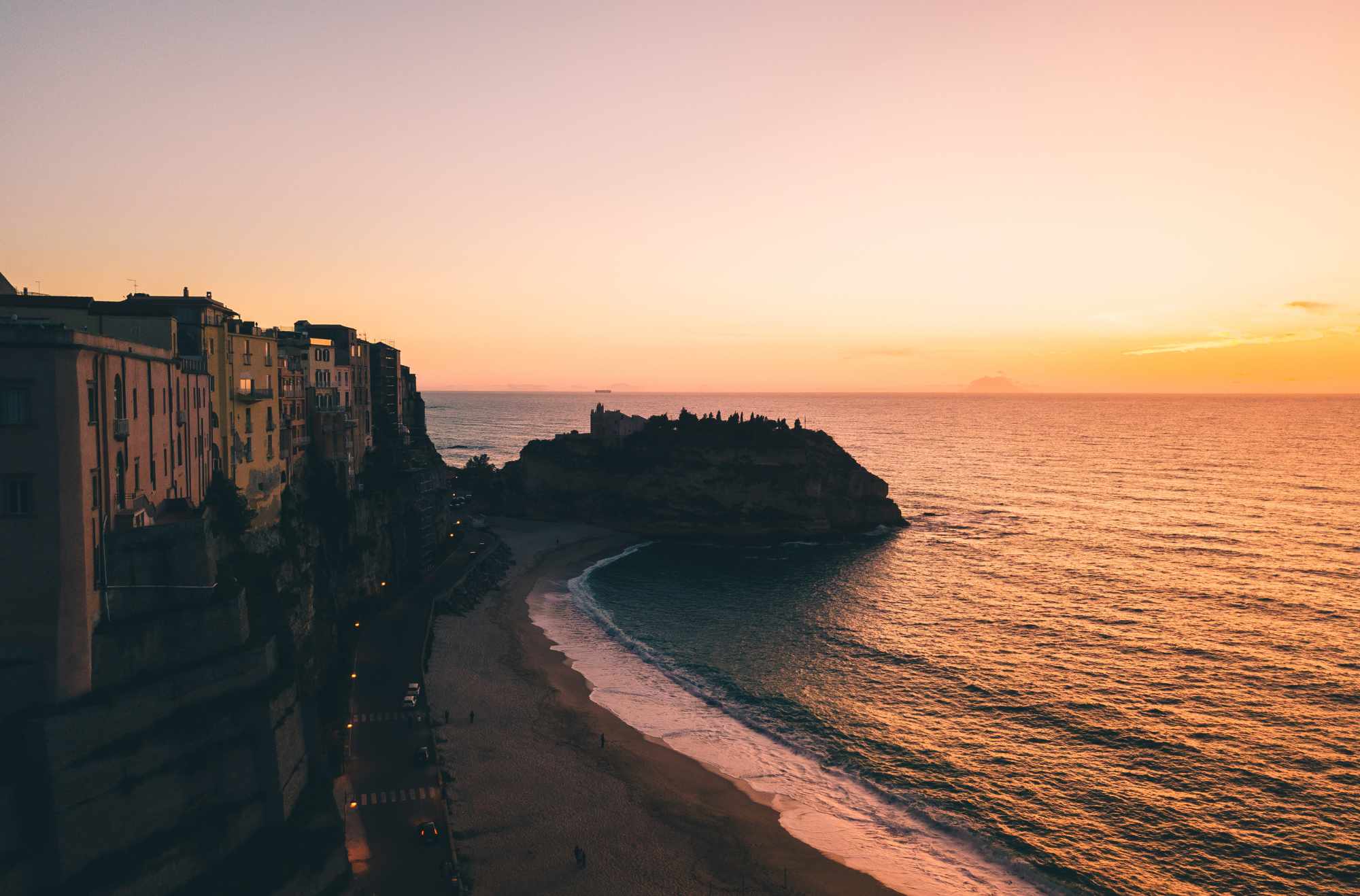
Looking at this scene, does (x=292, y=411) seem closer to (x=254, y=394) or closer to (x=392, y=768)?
(x=254, y=394)

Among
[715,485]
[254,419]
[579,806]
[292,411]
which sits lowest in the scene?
[579,806]

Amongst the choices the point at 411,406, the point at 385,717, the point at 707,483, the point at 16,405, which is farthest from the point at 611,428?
the point at 16,405

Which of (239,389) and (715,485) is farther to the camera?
(715,485)

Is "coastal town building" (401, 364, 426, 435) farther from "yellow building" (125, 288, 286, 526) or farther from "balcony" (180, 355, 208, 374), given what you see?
"balcony" (180, 355, 208, 374)

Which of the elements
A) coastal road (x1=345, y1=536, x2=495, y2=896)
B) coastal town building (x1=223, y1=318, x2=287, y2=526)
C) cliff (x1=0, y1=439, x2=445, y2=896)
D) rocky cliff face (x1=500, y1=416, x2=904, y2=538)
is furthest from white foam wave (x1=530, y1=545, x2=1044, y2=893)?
rocky cliff face (x1=500, y1=416, x2=904, y2=538)

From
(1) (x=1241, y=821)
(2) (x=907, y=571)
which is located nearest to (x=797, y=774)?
(1) (x=1241, y=821)

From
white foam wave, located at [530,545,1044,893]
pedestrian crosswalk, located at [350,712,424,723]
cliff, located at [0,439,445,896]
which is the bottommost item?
white foam wave, located at [530,545,1044,893]
